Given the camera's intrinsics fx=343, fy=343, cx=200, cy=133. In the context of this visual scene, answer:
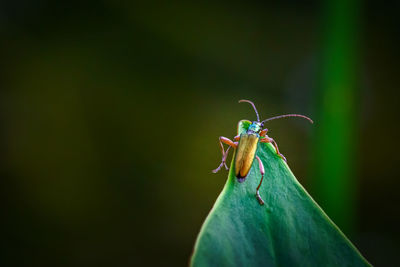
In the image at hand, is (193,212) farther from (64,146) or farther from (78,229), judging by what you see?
(64,146)

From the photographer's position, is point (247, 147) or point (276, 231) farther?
point (247, 147)

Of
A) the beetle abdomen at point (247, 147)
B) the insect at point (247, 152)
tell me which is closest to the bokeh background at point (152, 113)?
the insect at point (247, 152)

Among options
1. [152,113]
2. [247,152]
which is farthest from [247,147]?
[152,113]

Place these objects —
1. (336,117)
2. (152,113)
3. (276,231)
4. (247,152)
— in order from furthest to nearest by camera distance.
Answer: (152,113) < (336,117) < (247,152) < (276,231)

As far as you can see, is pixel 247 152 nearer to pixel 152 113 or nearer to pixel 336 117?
pixel 336 117

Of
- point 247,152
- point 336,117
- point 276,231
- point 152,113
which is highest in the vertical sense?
point 152,113

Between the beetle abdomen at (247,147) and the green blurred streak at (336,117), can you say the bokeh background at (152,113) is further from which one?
the beetle abdomen at (247,147)
